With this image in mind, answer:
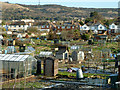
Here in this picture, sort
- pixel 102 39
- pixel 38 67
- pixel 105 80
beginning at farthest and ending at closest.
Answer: pixel 102 39
pixel 38 67
pixel 105 80

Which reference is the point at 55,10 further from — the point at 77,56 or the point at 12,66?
the point at 12,66

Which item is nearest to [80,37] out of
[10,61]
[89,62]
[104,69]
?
[89,62]

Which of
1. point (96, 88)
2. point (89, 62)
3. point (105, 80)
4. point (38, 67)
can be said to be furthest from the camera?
point (89, 62)

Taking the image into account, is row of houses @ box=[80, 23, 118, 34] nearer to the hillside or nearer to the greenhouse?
the greenhouse

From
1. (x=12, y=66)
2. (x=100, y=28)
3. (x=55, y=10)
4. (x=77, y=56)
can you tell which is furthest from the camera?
(x=55, y=10)

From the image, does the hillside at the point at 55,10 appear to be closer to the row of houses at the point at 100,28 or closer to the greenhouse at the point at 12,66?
the row of houses at the point at 100,28

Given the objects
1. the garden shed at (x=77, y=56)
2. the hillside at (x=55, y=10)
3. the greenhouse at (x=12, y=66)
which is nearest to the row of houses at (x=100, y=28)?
the garden shed at (x=77, y=56)

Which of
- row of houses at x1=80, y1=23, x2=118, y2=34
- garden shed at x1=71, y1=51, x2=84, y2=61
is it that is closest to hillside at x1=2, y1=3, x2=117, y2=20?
row of houses at x1=80, y1=23, x2=118, y2=34

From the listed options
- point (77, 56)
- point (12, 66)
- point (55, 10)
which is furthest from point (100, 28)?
point (55, 10)

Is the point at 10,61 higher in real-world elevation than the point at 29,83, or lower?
higher

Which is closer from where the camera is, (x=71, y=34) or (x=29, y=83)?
(x=29, y=83)

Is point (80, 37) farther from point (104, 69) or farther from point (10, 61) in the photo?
point (10, 61)
